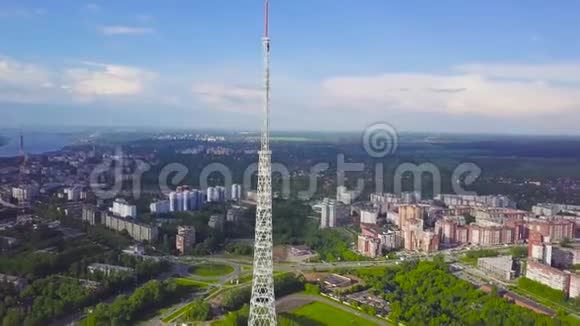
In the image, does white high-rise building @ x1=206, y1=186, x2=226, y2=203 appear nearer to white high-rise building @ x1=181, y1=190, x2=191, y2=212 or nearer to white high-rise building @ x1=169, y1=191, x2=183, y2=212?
white high-rise building @ x1=181, y1=190, x2=191, y2=212

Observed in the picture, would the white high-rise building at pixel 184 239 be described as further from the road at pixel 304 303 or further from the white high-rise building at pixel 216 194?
the white high-rise building at pixel 216 194

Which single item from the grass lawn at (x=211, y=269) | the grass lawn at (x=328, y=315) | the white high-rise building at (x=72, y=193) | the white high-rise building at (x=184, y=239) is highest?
the white high-rise building at (x=72, y=193)

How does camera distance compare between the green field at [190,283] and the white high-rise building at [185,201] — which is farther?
the white high-rise building at [185,201]

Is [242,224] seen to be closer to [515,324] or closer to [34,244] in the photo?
[34,244]

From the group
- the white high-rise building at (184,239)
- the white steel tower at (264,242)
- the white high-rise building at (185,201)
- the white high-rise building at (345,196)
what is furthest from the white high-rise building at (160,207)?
the white steel tower at (264,242)

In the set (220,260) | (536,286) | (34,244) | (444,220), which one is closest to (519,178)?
(444,220)

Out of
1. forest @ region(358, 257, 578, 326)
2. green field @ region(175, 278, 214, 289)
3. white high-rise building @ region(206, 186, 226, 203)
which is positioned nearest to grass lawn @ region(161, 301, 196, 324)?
green field @ region(175, 278, 214, 289)

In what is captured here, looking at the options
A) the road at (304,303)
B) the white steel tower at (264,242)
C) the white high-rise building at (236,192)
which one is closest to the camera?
the white steel tower at (264,242)

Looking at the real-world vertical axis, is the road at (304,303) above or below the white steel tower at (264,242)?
below
